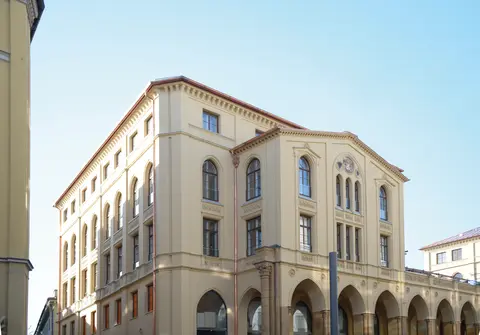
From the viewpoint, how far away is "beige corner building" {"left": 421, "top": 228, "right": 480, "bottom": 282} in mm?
82125

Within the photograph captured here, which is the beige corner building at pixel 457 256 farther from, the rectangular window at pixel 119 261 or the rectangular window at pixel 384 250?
the rectangular window at pixel 119 261

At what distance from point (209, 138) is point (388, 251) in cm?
1444

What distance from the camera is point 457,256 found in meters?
85.0

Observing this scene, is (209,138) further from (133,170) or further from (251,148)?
(133,170)

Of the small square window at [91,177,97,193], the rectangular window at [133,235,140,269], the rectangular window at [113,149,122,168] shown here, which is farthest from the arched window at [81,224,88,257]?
the rectangular window at [133,235,140,269]

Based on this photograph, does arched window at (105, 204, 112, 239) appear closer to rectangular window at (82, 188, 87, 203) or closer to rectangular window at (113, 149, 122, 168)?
rectangular window at (113, 149, 122, 168)

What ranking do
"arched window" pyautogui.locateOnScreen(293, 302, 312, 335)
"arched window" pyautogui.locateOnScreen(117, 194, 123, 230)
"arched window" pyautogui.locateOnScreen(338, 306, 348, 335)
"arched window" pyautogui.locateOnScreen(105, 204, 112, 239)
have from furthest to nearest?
"arched window" pyautogui.locateOnScreen(105, 204, 112, 239) < "arched window" pyautogui.locateOnScreen(117, 194, 123, 230) < "arched window" pyautogui.locateOnScreen(338, 306, 348, 335) < "arched window" pyautogui.locateOnScreen(293, 302, 312, 335)

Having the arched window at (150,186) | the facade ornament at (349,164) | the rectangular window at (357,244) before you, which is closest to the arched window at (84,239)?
the arched window at (150,186)

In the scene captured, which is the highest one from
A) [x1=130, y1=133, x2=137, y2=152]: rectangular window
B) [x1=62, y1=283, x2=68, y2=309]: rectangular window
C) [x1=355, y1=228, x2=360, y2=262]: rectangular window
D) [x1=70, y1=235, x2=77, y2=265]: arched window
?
[x1=130, y1=133, x2=137, y2=152]: rectangular window

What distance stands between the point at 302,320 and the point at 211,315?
252 inches

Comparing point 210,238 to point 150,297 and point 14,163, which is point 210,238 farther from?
point 14,163

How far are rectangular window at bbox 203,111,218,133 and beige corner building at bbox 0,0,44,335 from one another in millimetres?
15500

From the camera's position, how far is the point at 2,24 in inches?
1209

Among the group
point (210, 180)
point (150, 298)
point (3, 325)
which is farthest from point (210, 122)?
point (3, 325)
